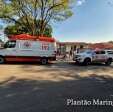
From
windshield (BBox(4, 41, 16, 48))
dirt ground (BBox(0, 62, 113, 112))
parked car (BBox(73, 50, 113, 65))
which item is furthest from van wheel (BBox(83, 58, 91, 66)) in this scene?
dirt ground (BBox(0, 62, 113, 112))

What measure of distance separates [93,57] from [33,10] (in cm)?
1486

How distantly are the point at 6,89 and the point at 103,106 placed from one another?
16.0 ft

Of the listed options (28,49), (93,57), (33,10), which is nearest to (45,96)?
(28,49)

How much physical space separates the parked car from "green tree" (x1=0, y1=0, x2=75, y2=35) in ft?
43.5

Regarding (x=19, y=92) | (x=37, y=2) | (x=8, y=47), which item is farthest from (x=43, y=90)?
(x=37, y=2)

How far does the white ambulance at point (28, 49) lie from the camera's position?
26938 mm

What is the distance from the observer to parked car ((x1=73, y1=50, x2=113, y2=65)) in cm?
2825

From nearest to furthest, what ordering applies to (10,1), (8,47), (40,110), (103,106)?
(40,110) < (103,106) < (8,47) < (10,1)

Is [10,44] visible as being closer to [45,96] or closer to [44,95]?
[44,95]

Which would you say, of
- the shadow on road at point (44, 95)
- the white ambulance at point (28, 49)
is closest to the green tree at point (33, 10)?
the white ambulance at point (28, 49)

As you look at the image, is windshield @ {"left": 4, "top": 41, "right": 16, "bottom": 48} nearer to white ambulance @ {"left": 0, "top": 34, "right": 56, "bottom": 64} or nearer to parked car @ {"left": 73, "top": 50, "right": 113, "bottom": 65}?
white ambulance @ {"left": 0, "top": 34, "right": 56, "bottom": 64}

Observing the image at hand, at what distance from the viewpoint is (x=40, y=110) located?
364 inches

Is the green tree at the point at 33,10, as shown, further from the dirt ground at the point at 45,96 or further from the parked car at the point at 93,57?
the dirt ground at the point at 45,96

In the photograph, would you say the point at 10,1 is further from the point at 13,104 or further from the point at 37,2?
the point at 13,104
